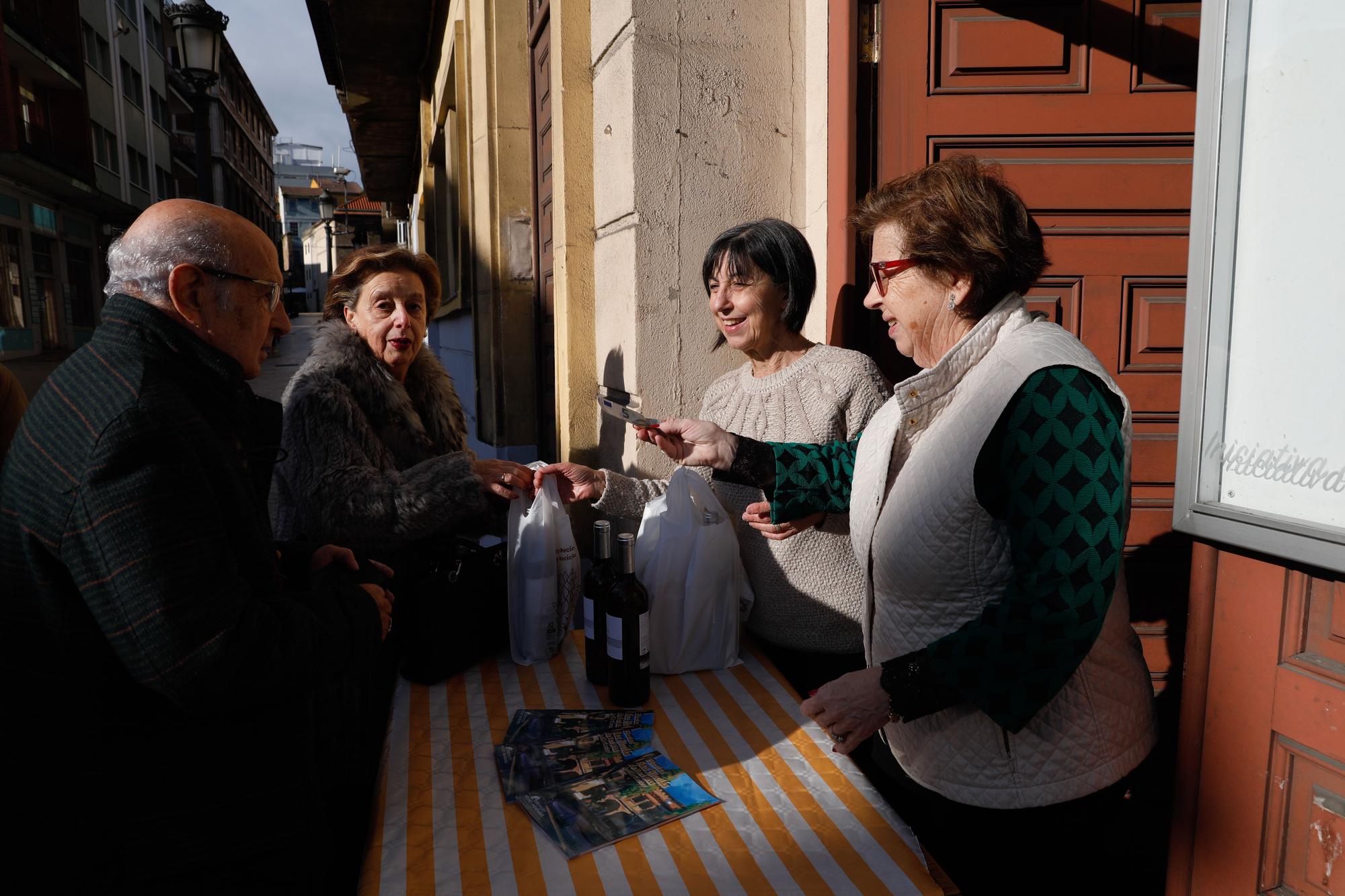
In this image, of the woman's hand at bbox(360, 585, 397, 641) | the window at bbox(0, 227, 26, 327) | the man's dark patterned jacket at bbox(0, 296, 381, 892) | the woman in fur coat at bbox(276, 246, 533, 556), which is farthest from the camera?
the window at bbox(0, 227, 26, 327)

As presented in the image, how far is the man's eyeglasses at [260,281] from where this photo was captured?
1343mm

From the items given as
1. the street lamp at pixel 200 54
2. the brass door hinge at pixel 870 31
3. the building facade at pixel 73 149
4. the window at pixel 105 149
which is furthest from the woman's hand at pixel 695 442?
the window at pixel 105 149

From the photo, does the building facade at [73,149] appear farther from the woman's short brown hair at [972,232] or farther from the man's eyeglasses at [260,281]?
the woman's short brown hair at [972,232]

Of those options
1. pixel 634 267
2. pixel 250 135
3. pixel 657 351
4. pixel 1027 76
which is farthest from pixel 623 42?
pixel 250 135

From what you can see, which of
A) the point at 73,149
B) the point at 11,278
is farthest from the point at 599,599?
the point at 73,149

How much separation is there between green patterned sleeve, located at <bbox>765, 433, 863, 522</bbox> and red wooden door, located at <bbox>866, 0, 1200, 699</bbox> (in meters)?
0.96

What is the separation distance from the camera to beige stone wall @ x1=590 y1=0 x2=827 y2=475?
9.20ft

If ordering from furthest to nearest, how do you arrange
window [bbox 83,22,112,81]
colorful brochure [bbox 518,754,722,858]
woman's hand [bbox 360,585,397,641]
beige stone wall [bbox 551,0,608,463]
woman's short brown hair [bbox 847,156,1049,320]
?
window [bbox 83,22,112,81] → beige stone wall [bbox 551,0,608,463] → woman's hand [bbox 360,585,397,641] → woman's short brown hair [bbox 847,156,1049,320] → colorful brochure [bbox 518,754,722,858]

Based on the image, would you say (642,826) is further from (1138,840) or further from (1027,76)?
(1027,76)

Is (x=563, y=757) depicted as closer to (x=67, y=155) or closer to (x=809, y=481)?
(x=809, y=481)

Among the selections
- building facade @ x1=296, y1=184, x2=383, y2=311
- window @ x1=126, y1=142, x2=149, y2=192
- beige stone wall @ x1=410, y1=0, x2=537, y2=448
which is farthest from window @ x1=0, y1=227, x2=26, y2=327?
beige stone wall @ x1=410, y1=0, x2=537, y2=448

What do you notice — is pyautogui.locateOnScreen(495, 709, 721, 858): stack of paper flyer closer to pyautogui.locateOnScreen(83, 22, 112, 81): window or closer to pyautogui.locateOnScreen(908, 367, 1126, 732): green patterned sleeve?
pyautogui.locateOnScreen(908, 367, 1126, 732): green patterned sleeve

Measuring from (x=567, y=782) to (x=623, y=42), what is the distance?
251 centimetres

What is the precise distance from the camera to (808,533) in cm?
212
